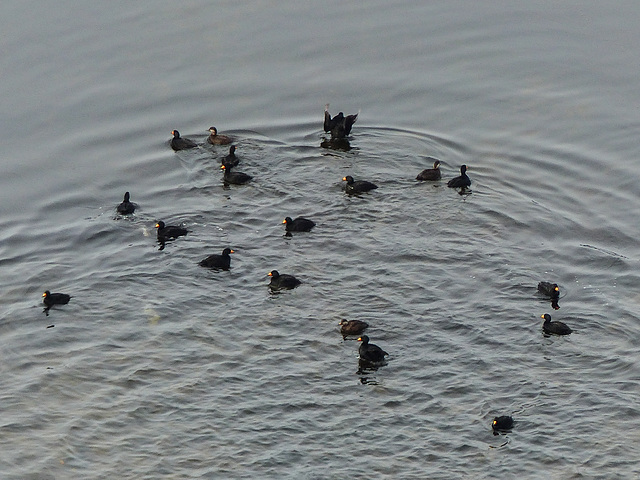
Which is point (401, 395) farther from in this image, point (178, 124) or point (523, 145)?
point (178, 124)

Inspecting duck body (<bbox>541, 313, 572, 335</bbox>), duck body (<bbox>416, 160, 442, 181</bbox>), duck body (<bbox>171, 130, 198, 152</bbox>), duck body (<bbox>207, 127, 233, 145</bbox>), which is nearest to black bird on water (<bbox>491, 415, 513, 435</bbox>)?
duck body (<bbox>541, 313, 572, 335</bbox>)

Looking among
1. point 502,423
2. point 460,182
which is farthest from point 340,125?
point 502,423

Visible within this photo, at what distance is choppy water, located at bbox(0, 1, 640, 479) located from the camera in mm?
19562

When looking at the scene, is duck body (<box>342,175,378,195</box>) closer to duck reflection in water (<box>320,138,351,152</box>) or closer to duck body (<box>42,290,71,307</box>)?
duck reflection in water (<box>320,138,351,152</box>)

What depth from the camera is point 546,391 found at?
2028 centimetres

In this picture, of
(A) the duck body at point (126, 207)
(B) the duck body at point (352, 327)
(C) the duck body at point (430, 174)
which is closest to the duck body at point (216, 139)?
(A) the duck body at point (126, 207)

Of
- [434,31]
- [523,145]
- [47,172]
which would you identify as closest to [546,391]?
[523,145]

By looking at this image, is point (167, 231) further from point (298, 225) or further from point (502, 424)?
point (502, 424)

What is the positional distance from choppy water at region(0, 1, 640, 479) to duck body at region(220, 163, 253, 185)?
30 cm

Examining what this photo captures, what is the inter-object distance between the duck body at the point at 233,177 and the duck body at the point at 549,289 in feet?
26.4

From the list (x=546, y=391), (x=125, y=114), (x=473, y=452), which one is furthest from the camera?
(x=125, y=114)

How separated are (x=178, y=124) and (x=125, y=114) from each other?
158 cm

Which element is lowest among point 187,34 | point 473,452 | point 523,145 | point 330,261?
point 473,452

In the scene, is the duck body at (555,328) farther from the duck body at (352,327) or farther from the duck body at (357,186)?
the duck body at (357,186)
